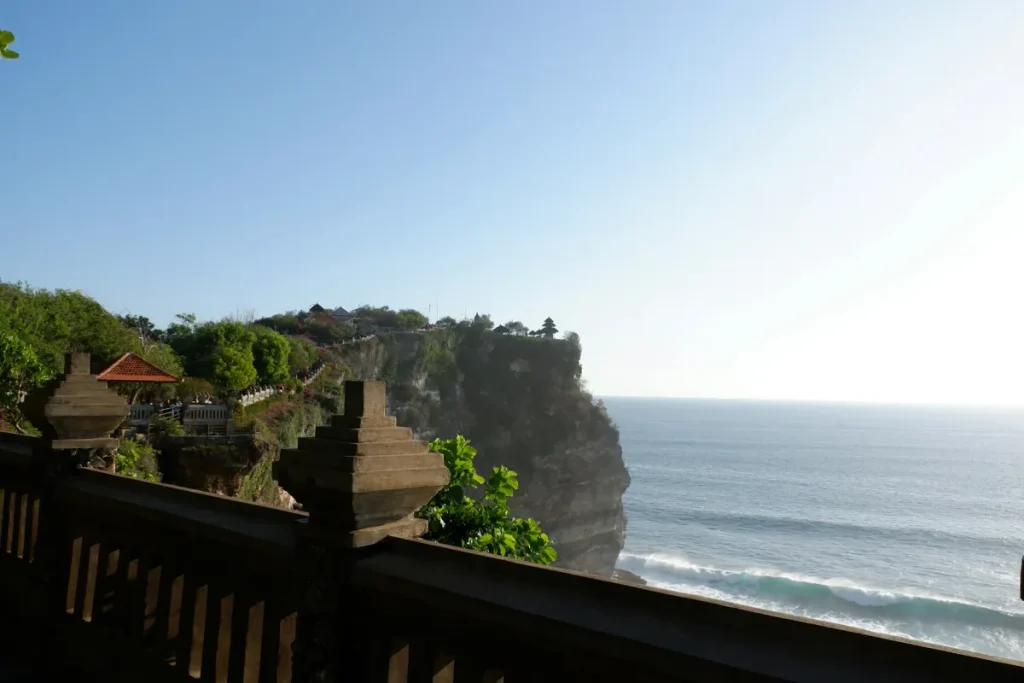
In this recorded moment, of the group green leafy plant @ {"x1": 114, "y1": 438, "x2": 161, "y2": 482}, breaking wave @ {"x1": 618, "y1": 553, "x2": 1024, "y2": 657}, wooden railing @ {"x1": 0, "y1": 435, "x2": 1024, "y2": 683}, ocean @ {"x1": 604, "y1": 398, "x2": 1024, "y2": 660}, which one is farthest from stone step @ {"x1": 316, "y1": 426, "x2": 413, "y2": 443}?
breaking wave @ {"x1": 618, "y1": 553, "x2": 1024, "y2": 657}

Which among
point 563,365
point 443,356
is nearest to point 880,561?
point 563,365

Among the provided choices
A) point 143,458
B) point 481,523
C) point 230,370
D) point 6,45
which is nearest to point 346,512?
point 6,45

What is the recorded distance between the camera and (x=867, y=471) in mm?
100500

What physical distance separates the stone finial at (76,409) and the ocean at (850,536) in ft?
51.8

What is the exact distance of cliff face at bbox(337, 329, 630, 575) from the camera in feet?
210

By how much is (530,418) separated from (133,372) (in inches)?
1993

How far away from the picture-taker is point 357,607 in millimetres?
2436

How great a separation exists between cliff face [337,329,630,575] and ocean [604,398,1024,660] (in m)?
5.30

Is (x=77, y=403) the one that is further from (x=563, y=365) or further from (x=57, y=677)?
(x=563, y=365)

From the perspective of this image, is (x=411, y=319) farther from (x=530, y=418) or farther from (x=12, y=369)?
(x=12, y=369)

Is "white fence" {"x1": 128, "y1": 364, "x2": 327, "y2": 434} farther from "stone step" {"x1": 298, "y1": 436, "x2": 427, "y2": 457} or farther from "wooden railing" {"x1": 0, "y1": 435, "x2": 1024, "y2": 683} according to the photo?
"stone step" {"x1": 298, "y1": 436, "x2": 427, "y2": 457}

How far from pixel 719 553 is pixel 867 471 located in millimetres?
50624

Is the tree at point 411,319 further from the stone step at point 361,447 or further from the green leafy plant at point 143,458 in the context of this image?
the stone step at point 361,447

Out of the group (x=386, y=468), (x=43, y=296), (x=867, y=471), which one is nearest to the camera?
(x=386, y=468)
